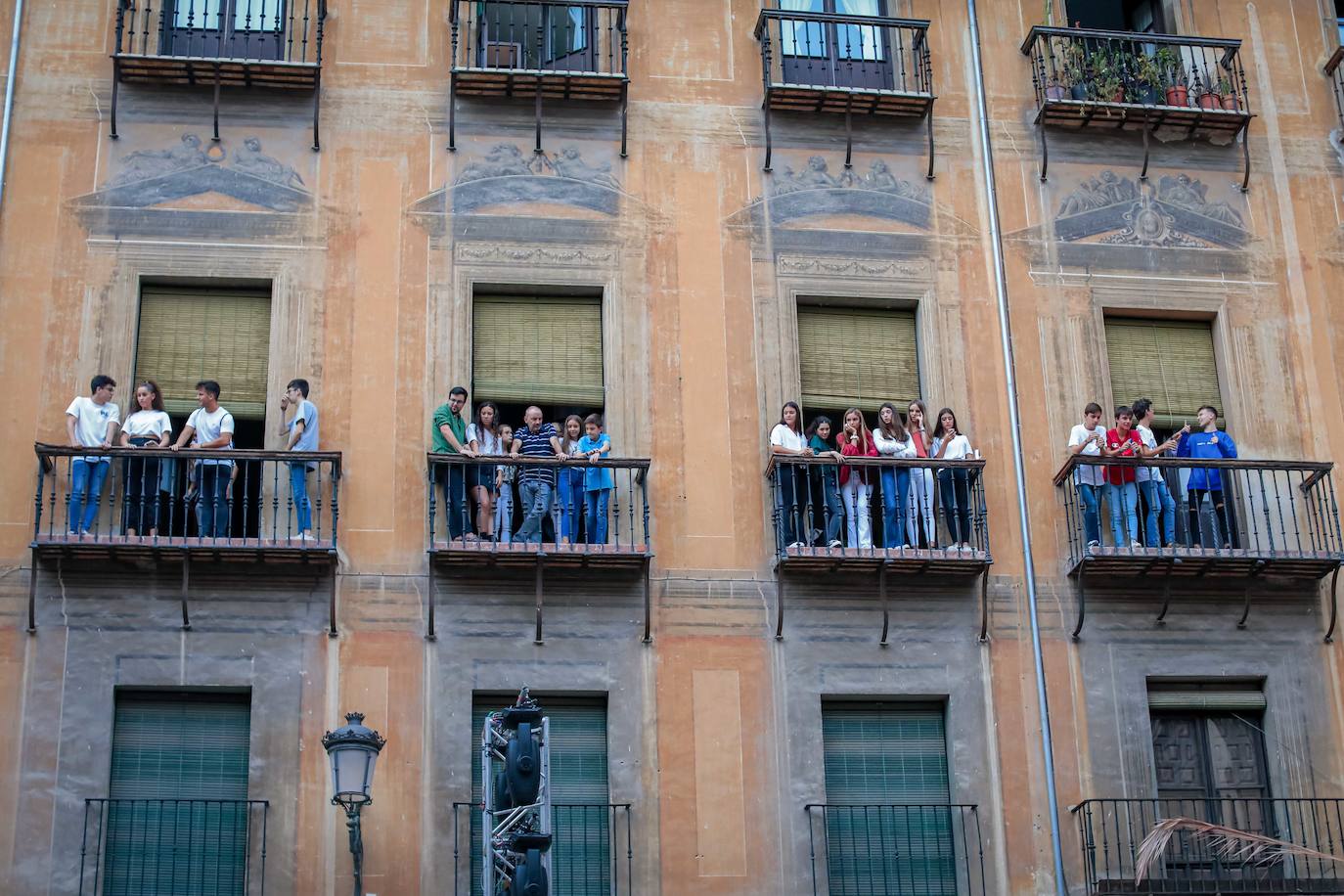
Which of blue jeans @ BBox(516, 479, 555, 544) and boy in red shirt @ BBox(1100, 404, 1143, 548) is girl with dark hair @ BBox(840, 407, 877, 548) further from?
Result: blue jeans @ BBox(516, 479, 555, 544)

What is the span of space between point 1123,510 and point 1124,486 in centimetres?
23

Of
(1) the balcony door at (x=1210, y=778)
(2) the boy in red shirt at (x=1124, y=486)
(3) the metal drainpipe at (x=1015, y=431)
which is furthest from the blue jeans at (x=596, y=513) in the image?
(1) the balcony door at (x=1210, y=778)

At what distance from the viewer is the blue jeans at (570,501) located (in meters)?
19.1

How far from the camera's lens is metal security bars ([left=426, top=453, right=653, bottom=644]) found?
18703 millimetres

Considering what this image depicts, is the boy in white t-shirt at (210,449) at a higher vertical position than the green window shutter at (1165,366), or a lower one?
lower

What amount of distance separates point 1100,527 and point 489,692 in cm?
585

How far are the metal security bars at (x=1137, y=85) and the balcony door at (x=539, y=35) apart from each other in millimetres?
4524

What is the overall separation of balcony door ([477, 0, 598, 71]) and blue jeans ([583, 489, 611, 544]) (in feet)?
14.9

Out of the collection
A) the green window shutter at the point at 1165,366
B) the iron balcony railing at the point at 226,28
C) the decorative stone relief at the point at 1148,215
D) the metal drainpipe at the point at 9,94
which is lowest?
the green window shutter at the point at 1165,366

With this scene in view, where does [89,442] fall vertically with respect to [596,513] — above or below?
above

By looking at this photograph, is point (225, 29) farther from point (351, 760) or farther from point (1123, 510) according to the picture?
point (1123, 510)

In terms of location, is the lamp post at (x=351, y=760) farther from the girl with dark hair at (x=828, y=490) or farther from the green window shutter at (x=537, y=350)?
the girl with dark hair at (x=828, y=490)

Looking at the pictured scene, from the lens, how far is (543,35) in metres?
21.2

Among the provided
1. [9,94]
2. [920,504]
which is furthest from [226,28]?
[920,504]
